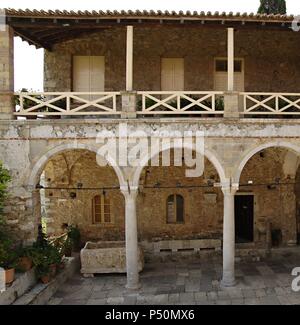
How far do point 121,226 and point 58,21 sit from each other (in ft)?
27.8

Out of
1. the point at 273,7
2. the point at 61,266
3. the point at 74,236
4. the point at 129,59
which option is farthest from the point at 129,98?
the point at 273,7

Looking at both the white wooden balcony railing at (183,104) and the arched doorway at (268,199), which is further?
the arched doorway at (268,199)

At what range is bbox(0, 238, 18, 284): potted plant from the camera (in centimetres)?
905

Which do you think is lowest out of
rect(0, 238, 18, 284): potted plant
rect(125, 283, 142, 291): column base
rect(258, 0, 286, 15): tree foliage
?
rect(125, 283, 142, 291): column base

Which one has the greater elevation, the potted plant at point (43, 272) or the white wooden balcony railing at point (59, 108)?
the white wooden balcony railing at point (59, 108)

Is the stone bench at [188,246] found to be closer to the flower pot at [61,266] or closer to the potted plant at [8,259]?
the flower pot at [61,266]

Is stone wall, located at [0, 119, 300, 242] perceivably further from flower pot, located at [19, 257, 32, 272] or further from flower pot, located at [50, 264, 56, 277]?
flower pot, located at [50, 264, 56, 277]

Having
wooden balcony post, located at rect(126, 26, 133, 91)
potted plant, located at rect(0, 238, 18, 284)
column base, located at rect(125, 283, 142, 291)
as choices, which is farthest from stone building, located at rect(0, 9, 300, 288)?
Answer: potted plant, located at rect(0, 238, 18, 284)

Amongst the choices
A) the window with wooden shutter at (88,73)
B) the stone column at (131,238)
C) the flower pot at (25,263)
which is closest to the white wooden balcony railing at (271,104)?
the stone column at (131,238)

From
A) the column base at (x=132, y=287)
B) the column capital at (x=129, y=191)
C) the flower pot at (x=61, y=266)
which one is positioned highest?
the column capital at (x=129, y=191)

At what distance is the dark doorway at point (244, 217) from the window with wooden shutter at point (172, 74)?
5606mm

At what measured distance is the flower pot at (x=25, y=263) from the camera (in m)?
9.91

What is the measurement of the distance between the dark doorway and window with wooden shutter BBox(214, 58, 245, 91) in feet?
15.8

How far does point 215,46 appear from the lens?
44.0ft
